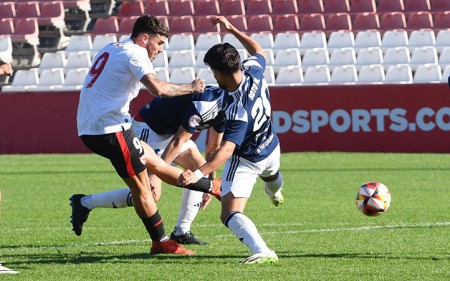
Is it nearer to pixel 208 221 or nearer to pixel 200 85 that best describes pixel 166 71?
pixel 208 221

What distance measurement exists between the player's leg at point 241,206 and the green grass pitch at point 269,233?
6.3 inches

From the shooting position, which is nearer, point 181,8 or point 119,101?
point 119,101

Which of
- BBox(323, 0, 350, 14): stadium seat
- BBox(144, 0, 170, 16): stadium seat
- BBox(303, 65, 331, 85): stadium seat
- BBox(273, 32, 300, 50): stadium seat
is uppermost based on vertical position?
BBox(144, 0, 170, 16): stadium seat

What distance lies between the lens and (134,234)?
10.5m

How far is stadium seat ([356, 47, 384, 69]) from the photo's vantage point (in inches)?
967

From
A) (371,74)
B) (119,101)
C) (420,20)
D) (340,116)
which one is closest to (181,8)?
(420,20)

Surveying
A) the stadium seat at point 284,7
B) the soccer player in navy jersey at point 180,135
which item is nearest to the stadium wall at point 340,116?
the stadium seat at point 284,7

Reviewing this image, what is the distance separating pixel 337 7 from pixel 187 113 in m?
18.3

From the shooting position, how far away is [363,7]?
88.6ft

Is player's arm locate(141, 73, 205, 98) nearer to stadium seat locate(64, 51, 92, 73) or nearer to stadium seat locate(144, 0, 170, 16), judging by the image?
stadium seat locate(64, 51, 92, 73)

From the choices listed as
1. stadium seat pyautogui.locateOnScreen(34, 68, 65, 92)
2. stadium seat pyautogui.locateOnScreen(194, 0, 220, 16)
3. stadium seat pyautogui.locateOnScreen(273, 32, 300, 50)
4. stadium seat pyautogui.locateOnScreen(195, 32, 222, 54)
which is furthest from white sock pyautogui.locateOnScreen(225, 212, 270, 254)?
stadium seat pyautogui.locateOnScreen(194, 0, 220, 16)

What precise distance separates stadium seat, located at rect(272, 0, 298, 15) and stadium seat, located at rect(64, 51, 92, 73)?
204 inches

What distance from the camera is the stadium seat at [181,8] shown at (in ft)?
91.8

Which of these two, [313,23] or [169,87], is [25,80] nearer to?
[313,23]
